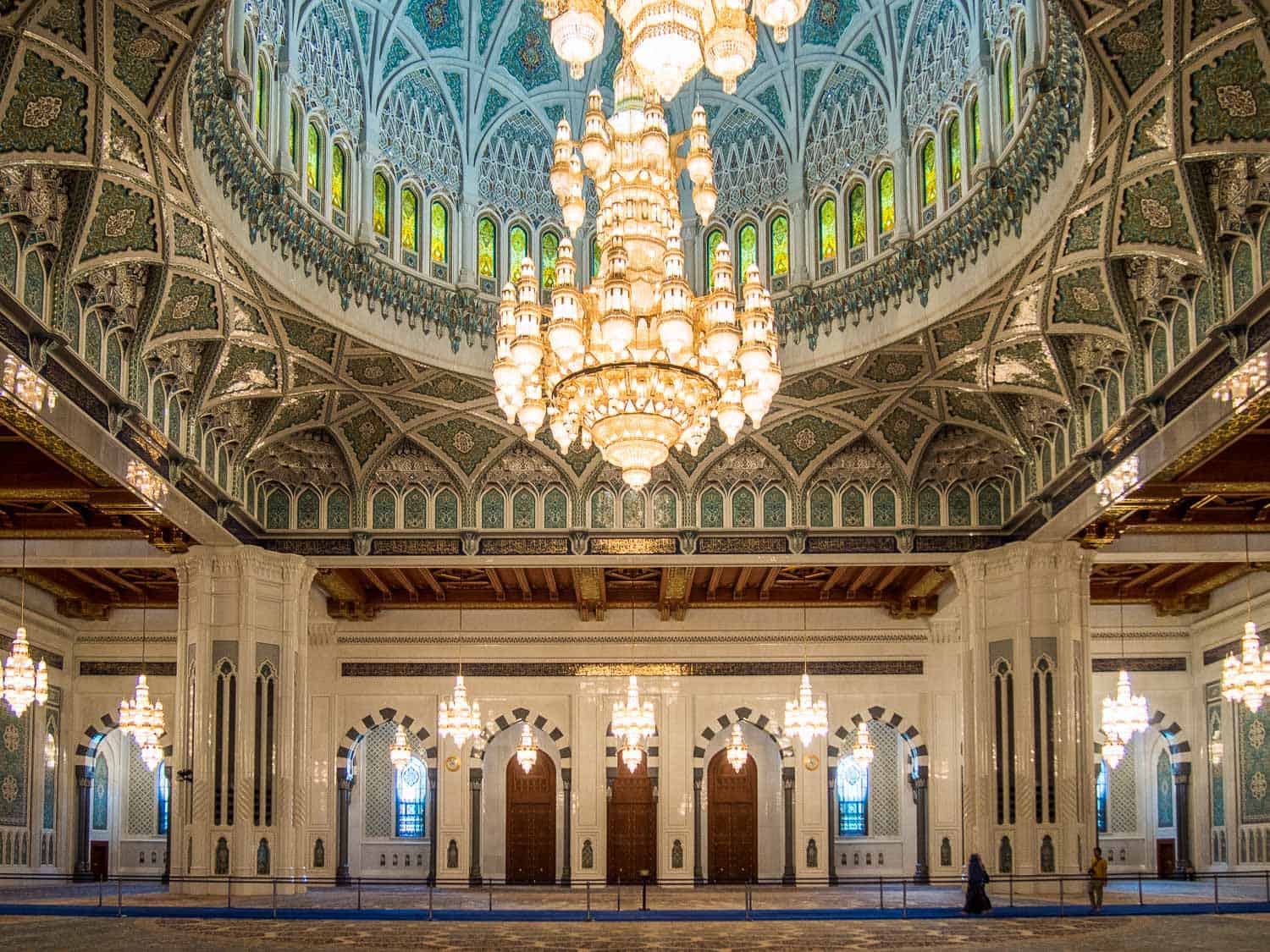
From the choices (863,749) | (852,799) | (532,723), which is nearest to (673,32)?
(863,749)

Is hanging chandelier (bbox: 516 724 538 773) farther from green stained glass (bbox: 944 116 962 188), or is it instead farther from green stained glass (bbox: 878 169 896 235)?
green stained glass (bbox: 944 116 962 188)

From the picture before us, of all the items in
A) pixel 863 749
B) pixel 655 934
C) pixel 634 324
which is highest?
pixel 634 324

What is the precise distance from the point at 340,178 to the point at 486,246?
281 centimetres

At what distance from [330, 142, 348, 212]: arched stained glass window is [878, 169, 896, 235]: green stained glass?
21.8ft

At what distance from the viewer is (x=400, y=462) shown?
68.3 ft

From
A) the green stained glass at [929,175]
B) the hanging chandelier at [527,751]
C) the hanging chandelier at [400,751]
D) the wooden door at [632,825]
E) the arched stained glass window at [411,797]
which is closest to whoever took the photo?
the green stained glass at [929,175]

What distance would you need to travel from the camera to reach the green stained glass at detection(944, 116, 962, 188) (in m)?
16.4

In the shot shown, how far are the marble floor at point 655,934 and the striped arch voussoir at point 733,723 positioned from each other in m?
10.0

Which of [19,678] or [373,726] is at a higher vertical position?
[19,678]

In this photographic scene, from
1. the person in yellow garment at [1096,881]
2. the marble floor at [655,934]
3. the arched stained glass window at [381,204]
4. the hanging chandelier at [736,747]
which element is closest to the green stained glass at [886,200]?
the arched stained glass window at [381,204]

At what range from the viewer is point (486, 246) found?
1959 centimetres

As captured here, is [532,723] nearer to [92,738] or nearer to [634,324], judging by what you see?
[92,738]

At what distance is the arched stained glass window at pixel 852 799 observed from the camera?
87.7 feet

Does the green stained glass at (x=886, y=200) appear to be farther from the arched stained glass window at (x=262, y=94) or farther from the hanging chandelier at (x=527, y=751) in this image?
the hanging chandelier at (x=527, y=751)
